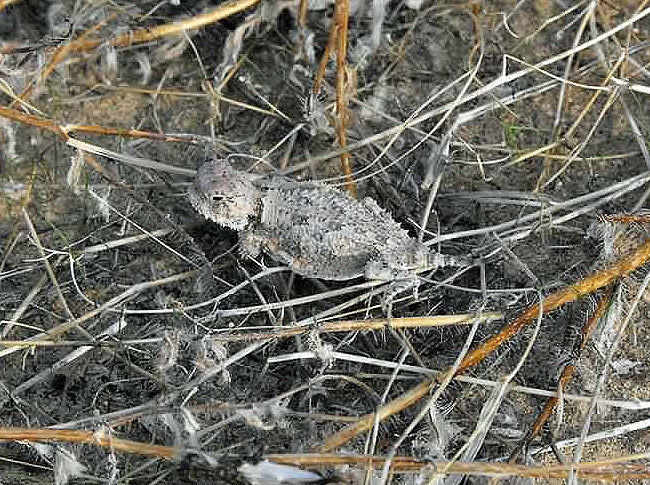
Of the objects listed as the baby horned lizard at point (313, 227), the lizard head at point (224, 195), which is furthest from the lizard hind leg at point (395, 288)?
the lizard head at point (224, 195)

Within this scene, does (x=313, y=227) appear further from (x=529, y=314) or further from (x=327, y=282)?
(x=529, y=314)

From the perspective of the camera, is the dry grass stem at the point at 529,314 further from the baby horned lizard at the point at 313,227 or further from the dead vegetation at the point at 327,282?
the baby horned lizard at the point at 313,227

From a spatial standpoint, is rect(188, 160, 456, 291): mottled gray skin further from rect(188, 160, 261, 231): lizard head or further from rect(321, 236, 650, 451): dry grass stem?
rect(321, 236, 650, 451): dry grass stem

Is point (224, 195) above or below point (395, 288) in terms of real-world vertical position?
above

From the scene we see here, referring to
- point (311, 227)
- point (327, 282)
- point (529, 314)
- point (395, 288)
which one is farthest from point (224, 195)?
point (529, 314)

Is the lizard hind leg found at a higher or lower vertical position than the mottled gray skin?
lower

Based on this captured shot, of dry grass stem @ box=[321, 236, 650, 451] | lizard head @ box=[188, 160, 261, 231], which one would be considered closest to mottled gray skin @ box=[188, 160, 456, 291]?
lizard head @ box=[188, 160, 261, 231]

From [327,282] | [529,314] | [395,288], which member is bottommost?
[327,282]
